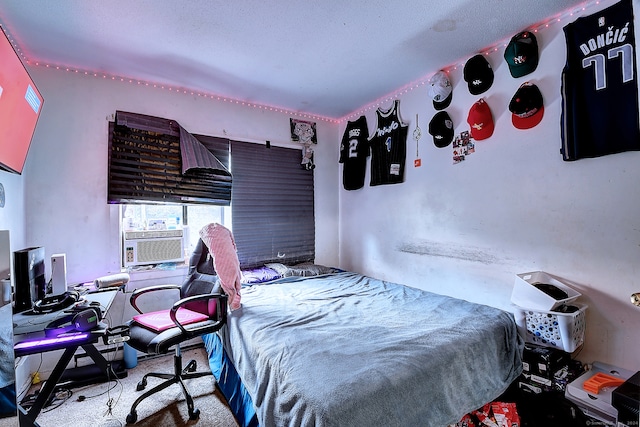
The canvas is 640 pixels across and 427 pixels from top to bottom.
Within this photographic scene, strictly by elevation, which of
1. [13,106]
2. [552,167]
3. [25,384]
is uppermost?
[13,106]

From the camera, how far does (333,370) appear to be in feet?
4.51

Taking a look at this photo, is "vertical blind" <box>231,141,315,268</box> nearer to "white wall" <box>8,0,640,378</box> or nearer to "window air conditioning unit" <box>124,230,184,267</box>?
"white wall" <box>8,0,640,378</box>

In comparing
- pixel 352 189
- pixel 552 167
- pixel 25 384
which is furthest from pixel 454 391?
pixel 25 384

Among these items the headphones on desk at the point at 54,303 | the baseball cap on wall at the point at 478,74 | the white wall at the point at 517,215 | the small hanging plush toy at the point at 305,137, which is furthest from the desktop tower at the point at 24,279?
the baseball cap on wall at the point at 478,74

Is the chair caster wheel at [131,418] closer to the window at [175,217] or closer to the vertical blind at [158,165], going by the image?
the window at [175,217]

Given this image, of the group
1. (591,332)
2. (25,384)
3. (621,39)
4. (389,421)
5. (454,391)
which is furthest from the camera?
(25,384)

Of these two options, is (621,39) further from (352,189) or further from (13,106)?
(13,106)

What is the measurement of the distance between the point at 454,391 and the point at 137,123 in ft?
10.9

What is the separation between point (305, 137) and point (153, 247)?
2.19 m

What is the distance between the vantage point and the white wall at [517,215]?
1775 mm

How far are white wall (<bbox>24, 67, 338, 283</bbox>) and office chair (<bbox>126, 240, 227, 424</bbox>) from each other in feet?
2.64

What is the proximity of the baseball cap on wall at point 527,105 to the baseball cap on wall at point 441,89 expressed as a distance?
0.61 meters

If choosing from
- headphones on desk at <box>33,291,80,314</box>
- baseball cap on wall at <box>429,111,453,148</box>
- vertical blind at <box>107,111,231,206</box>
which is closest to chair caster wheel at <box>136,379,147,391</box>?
headphones on desk at <box>33,291,80,314</box>

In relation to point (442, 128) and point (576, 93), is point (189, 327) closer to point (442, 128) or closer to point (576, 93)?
point (442, 128)
